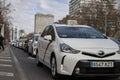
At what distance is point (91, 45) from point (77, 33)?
1381 millimetres

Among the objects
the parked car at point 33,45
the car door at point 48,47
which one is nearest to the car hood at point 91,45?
the car door at point 48,47

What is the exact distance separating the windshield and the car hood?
614mm

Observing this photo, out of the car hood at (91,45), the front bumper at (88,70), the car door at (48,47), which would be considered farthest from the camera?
the car door at (48,47)

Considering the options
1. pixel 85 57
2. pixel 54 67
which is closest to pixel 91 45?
pixel 85 57

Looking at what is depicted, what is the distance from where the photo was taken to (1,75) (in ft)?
36.0

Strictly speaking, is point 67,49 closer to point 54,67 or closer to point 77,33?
point 54,67

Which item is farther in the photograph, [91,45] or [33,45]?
[33,45]

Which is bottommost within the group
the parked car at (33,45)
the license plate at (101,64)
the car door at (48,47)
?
the parked car at (33,45)

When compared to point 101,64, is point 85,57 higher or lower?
higher

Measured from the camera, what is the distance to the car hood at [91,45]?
9289mm

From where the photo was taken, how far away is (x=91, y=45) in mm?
9453

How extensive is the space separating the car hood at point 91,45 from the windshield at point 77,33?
614 mm

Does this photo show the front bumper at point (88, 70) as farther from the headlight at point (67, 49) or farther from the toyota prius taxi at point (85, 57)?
the headlight at point (67, 49)

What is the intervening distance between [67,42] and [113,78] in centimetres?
189
